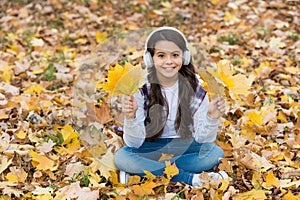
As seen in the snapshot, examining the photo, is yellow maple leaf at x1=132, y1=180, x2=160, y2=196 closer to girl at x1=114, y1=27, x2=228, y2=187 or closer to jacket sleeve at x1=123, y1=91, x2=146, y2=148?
girl at x1=114, y1=27, x2=228, y2=187

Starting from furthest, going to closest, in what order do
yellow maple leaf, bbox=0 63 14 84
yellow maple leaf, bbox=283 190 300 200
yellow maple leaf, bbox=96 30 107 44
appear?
yellow maple leaf, bbox=96 30 107 44 < yellow maple leaf, bbox=0 63 14 84 < yellow maple leaf, bbox=283 190 300 200

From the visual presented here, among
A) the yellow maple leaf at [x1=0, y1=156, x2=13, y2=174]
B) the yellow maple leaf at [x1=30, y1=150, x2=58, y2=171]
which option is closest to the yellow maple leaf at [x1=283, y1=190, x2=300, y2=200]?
the yellow maple leaf at [x1=30, y1=150, x2=58, y2=171]

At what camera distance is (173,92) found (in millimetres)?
2971

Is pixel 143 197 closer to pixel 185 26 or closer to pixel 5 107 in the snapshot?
pixel 5 107

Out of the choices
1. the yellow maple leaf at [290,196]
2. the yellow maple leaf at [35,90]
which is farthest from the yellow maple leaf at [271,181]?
the yellow maple leaf at [35,90]

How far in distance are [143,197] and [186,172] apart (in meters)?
0.33

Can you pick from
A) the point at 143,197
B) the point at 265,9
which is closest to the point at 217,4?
the point at 265,9

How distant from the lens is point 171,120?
2.99 metres

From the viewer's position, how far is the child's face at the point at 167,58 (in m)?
2.86

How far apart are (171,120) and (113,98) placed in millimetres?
676

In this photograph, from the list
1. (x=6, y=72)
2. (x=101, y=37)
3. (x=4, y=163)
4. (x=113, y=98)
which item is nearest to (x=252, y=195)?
(x=113, y=98)

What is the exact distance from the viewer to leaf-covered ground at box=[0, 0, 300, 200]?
2881 millimetres

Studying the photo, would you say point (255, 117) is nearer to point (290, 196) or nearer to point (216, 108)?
point (216, 108)

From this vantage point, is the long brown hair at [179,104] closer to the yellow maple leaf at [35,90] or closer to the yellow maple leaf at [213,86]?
the yellow maple leaf at [213,86]
